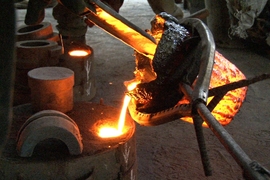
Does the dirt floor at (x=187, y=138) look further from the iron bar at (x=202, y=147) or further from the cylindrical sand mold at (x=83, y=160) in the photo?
the iron bar at (x=202, y=147)

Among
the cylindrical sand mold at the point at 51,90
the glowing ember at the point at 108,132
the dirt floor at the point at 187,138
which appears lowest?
the dirt floor at the point at 187,138

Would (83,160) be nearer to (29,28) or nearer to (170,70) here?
(170,70)

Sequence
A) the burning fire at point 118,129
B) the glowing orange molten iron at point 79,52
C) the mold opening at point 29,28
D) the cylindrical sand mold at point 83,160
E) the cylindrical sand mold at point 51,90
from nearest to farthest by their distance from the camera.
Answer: the cylindrical sand mold at point 83,160
the burning fire at point 118,129
the cylindrical sand mold at point 51,90
the glowing orange molten iron at point 79,52
the mold opening at point 29,28

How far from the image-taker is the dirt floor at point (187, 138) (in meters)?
2.71

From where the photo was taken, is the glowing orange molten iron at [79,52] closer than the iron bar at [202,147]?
No

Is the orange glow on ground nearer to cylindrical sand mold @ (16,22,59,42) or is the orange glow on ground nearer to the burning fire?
the burning fire

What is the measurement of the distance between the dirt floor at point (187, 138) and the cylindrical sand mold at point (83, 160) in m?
0.61

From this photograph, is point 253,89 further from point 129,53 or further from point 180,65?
point 180,65

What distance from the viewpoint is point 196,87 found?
1366 millimetres

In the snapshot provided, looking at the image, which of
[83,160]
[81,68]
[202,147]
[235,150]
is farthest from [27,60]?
[235,150]

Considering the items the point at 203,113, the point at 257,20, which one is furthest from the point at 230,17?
the point at 203,113

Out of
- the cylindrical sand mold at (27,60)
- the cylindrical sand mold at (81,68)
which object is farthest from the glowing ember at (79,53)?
the cylindrical sand mold at (27,60)

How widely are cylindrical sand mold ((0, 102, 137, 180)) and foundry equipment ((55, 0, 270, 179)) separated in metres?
0.27

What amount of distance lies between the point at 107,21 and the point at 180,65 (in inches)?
17.9
